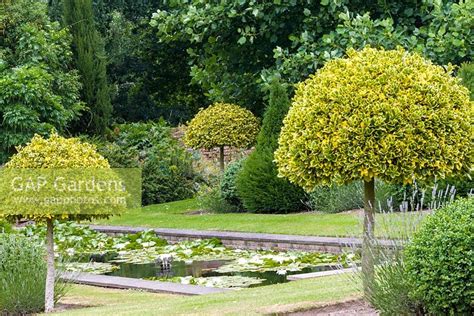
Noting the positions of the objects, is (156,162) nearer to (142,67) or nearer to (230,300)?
(142,67)

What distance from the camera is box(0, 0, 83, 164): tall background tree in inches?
842

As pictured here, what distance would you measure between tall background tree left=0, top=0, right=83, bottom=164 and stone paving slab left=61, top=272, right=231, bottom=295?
1032cm

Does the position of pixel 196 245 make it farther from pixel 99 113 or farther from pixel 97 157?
pixel 99 113

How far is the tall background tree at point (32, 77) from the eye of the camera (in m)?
21.4

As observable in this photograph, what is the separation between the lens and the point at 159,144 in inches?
999

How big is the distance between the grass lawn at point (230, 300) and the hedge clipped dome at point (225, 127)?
10.6m

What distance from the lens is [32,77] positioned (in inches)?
856

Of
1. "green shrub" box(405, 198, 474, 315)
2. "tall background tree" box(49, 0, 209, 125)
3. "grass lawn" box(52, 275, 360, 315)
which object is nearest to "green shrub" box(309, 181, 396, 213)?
"grass lawn" box(52, 275, 360, 315)

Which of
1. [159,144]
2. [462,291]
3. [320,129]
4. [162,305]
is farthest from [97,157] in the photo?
[159,144]

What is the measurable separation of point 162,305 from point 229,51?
46.5ft

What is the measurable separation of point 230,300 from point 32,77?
1471 cm

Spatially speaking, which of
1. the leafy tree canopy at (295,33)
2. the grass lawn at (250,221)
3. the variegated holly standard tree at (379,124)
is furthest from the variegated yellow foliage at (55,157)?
the leafy tree canopy at (295,33)

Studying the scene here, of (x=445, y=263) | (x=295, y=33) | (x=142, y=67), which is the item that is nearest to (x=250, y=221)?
(x=295, y=33)

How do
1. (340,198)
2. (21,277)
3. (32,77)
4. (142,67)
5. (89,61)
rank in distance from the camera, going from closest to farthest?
(21,277) < (340,198) < (32,77) < (89,61) < (142,67)
